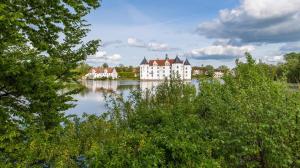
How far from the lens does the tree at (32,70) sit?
650 cm

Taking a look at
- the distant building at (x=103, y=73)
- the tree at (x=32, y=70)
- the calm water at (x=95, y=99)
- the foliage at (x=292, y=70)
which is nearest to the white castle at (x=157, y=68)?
the distant building at (x=103, y=73)

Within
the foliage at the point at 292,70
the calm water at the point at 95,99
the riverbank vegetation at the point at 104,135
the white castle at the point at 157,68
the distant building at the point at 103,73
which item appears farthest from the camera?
the distant building at the point at 103,73

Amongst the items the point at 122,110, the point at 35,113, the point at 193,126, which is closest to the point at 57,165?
the point at 35,113

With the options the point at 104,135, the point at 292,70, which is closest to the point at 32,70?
the point at 104,135

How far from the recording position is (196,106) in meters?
9.02

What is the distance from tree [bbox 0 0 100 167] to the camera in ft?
21.3

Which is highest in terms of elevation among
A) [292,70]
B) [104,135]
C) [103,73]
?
[292,70]

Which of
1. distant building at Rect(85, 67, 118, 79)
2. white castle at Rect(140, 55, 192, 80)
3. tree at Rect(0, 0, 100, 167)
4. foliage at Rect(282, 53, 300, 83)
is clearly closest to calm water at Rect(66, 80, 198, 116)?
tree at Rect(0, 0, 100, 167)

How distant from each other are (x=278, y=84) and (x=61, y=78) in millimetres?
5636

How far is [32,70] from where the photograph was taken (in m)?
7.19

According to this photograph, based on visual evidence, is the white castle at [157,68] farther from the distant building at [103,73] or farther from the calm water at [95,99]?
the calm water at [95,99]

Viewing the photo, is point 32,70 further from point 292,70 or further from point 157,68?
point 157,68

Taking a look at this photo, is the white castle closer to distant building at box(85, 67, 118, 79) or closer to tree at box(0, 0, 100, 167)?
distant building at box(85, 67, 118, 79)

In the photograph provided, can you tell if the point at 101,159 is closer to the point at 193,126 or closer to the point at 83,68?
the point at 193,126
